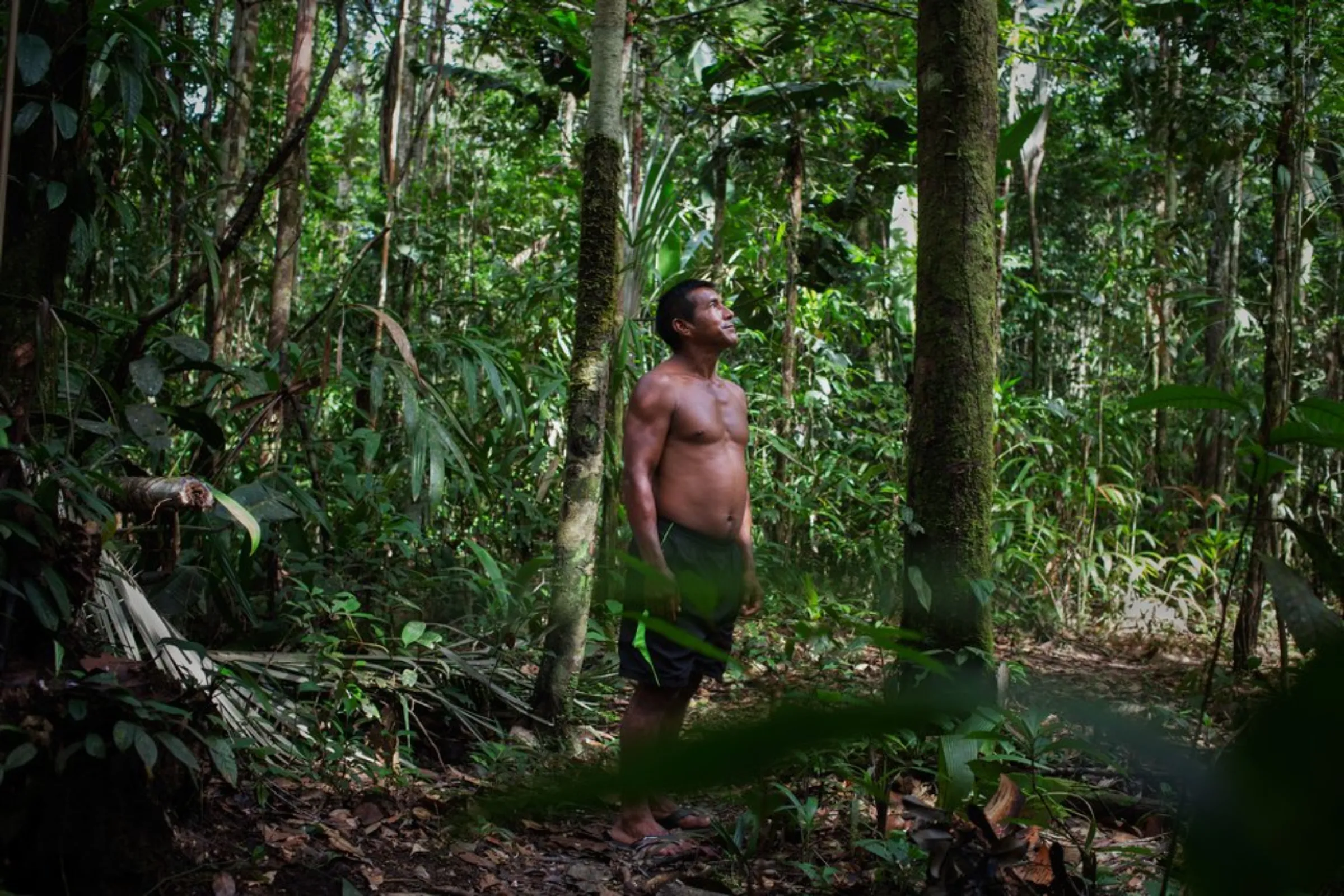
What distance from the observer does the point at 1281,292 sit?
446 cm

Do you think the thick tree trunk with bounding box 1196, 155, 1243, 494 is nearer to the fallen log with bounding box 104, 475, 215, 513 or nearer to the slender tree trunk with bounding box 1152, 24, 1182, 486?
the slender tree trunk with bounding box 1152, 24, 1182, 486

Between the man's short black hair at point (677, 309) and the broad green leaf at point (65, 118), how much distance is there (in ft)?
5.36

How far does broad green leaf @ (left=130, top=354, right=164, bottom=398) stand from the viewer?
2.69 metres

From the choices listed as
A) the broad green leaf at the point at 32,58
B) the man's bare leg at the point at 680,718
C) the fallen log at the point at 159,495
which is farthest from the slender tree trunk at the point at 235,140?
the man's bare leg at the point at 680,718

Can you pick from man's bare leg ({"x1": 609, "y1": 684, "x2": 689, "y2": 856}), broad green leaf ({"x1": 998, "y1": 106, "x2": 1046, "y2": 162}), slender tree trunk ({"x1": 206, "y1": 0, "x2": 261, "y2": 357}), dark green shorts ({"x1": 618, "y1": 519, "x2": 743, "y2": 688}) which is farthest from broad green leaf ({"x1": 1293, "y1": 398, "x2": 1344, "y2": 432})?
slender tree trunk ({"x1": 206, "y1": 0, "x2": 261, "y2": 357})

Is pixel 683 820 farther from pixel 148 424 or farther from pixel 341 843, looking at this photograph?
pixel 148 424

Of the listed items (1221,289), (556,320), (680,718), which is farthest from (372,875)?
(1221,289)

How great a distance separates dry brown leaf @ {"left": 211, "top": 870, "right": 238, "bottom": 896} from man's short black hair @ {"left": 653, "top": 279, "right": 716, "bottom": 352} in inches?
76.3

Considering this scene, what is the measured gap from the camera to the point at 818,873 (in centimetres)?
240

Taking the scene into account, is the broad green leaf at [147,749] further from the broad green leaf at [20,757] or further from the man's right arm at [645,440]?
the man's right arm at [645,440]

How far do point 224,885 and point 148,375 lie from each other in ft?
4.23

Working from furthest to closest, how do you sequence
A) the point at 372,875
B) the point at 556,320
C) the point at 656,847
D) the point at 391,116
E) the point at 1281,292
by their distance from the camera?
the point at 556,320
the point at 391,116
the point at 1281,292
the point at 656,847
the point at 372,875

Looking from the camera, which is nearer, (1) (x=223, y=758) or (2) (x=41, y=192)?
(1) (x=223, y=758)

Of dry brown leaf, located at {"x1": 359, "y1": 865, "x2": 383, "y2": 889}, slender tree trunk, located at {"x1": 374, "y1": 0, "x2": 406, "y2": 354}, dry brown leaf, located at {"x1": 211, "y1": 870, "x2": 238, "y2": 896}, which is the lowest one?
dry brown leaf, located at {"x1": 359, "y1": 865, "x2": 383, "y2": 889}
